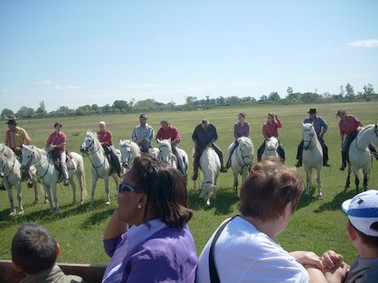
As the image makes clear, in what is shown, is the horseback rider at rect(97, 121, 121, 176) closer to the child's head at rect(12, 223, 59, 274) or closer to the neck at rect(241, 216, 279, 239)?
the child's head at rect(12, 223, 59, 274)

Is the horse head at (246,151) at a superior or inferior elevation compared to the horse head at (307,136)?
inferior

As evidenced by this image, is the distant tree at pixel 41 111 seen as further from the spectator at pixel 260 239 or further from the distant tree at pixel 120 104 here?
the spectator at pixel 260 239

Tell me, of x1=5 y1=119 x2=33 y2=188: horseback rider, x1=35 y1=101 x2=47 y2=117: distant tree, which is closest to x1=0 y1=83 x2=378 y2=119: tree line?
x1=35 y1=101 x2=47 y2=117: distant tree

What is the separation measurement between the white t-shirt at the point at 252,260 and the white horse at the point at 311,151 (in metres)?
8.94

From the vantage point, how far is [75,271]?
2807mm

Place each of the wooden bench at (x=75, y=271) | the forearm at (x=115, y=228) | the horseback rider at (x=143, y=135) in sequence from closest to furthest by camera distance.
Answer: the forearm at (x=115, y=228), the wooden bench at (x=75, y=271), the horseback rider at (x=143, y=135)

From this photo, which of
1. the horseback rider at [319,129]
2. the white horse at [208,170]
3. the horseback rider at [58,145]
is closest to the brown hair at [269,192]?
the white horse at [208,170]

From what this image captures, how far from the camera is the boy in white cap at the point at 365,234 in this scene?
175 centimetres

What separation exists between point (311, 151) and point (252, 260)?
9.61m

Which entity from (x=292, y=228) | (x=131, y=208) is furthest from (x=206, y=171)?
(x=131, y=208)

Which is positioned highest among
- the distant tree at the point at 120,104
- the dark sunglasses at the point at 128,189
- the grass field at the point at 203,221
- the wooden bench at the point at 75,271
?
the distant tree at the point at 120,104

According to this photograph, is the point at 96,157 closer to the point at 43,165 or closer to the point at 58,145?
the point at 58,145

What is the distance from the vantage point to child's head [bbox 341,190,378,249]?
5.78ft

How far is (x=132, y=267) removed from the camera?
60.7 inches
